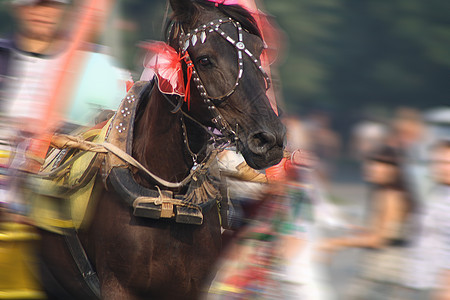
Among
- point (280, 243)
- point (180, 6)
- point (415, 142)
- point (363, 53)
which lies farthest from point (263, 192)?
point (363, 53)

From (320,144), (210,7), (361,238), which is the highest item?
(210,7)

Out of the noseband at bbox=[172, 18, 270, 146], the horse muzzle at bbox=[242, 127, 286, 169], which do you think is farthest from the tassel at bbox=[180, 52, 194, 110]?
the horse muzzle at bbox=[242, 127, 286, 169]

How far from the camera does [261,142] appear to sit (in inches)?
119

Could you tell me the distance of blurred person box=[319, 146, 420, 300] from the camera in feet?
14.3

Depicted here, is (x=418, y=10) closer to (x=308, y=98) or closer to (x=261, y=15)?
(x=308, y=98)

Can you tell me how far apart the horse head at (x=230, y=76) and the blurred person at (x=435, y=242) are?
4.93 feet

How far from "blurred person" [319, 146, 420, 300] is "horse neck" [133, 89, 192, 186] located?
55.8 inches

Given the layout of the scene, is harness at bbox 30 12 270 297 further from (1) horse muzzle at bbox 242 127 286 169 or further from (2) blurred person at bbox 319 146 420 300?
(2) blurred person at bbox 319 146 420 300

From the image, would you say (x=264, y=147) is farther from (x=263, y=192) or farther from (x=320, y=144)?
(x=320, y=144)

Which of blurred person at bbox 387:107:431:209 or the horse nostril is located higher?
the horse nostril

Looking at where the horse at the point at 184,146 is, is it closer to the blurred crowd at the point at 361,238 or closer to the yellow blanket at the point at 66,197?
the yellow blanket at the point at 66,197

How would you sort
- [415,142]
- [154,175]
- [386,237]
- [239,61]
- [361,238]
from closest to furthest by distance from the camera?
[239,61] < [154,175] < [386,237] < [361,238] < [415,142]

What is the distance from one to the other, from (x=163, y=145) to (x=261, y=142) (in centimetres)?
59

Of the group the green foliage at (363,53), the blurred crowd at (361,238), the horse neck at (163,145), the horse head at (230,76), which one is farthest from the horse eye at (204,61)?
the green foliage at (363,53)
